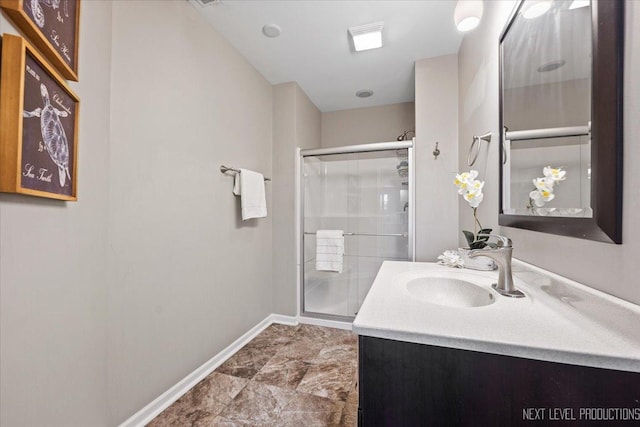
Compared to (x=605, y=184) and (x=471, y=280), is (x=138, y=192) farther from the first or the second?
(x=605, y=184)

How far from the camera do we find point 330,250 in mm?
2520

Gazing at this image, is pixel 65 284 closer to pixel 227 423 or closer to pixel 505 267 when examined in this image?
pixel 227 423

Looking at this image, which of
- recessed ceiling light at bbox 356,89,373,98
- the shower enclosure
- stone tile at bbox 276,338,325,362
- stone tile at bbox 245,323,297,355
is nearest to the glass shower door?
the shower enclosure

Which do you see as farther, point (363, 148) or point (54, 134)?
point (363, 148)

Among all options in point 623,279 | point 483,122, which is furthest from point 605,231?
point 483,122

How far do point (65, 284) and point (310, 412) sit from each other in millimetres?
1290

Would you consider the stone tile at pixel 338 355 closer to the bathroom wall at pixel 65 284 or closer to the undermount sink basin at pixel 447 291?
the undermount sink basin at pixel 447 291

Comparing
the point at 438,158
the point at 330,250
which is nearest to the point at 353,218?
the point at 330,250

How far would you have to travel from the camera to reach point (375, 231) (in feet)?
8.06

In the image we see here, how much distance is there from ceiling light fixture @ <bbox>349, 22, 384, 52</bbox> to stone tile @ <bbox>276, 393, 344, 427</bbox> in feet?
8.06

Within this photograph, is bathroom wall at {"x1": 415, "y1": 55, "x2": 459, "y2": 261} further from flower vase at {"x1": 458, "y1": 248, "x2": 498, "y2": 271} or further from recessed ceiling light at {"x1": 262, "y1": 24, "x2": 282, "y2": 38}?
recessed ceiling light at {"x1": 262, "y1": 24, "x2": 282, "y2": 38}

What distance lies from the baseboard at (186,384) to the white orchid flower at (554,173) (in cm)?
208

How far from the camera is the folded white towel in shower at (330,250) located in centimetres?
249

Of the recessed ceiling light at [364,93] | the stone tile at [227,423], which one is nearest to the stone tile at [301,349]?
the stone tile at [227,423]
